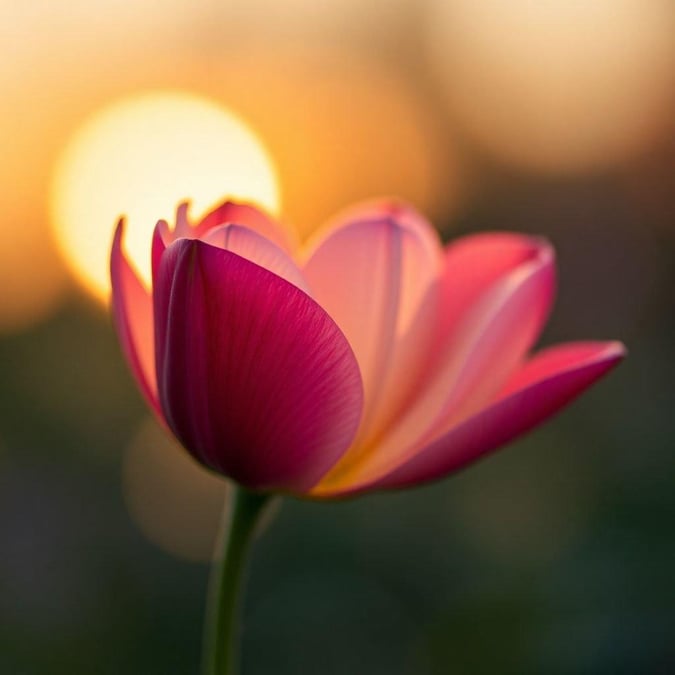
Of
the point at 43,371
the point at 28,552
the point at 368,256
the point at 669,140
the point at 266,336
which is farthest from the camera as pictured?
the point at 669,140

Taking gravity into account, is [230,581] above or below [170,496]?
above

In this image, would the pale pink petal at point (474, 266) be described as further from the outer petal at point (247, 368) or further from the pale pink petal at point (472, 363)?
the outer petal at point (247, 368)

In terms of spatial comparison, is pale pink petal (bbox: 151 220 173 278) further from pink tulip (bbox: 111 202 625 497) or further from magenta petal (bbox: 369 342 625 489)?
magenta petal (bbox: 369 342 625 489)

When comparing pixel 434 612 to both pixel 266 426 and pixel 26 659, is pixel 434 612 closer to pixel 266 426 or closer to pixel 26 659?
pixel 26 659

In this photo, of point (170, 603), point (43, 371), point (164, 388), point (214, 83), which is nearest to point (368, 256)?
point (164, 388)

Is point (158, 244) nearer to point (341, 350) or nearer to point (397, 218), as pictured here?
point (341, 350)

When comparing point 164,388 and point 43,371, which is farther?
point 43,371

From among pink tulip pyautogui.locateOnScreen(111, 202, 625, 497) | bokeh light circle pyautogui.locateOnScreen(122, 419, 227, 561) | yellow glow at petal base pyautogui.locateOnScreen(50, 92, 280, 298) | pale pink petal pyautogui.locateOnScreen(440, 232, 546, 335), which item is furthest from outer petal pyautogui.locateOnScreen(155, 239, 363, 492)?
yellow glow at petal base pyautogui.locateOnScreen(50, 92, 280, 298)

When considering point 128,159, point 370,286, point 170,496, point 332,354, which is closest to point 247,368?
point 332,354
